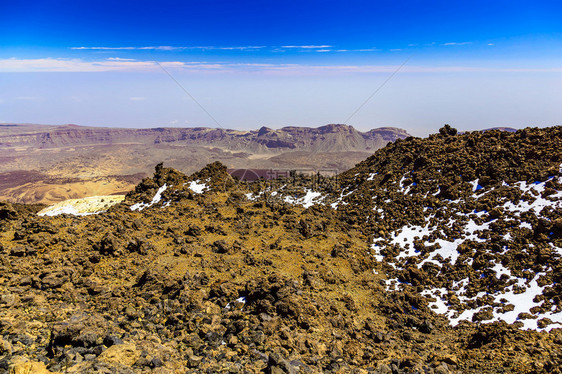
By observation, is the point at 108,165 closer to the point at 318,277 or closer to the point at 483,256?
the point at 318,277

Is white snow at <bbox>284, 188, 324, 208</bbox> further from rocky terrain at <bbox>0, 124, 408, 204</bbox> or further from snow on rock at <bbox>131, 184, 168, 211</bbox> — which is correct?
rocky terrain at <bbox>0, 124, 408, 204</bbox>

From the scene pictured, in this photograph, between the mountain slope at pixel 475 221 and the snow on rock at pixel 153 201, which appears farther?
the snow on rock at pixel 153 201

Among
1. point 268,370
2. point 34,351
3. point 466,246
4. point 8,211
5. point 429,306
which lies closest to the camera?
point 34,351

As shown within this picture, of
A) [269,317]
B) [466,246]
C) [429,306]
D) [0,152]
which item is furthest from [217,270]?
[0,152]

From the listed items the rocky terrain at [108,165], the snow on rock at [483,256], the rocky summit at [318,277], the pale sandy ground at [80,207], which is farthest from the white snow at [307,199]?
the rocky terrain at [108,165]

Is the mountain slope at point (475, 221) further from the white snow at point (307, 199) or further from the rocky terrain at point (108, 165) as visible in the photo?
the rocky terrain at point (108, 165)

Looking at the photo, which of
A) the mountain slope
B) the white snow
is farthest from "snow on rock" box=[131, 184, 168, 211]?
the mountain slope

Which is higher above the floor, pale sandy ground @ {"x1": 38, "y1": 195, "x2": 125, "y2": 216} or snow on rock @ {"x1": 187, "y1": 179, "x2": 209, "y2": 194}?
snow on rock @ {"x1": 187, "y1": 179, "x2": 209, "y2": 194}

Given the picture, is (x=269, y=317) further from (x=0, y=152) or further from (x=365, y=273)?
(x=0, y=152)
